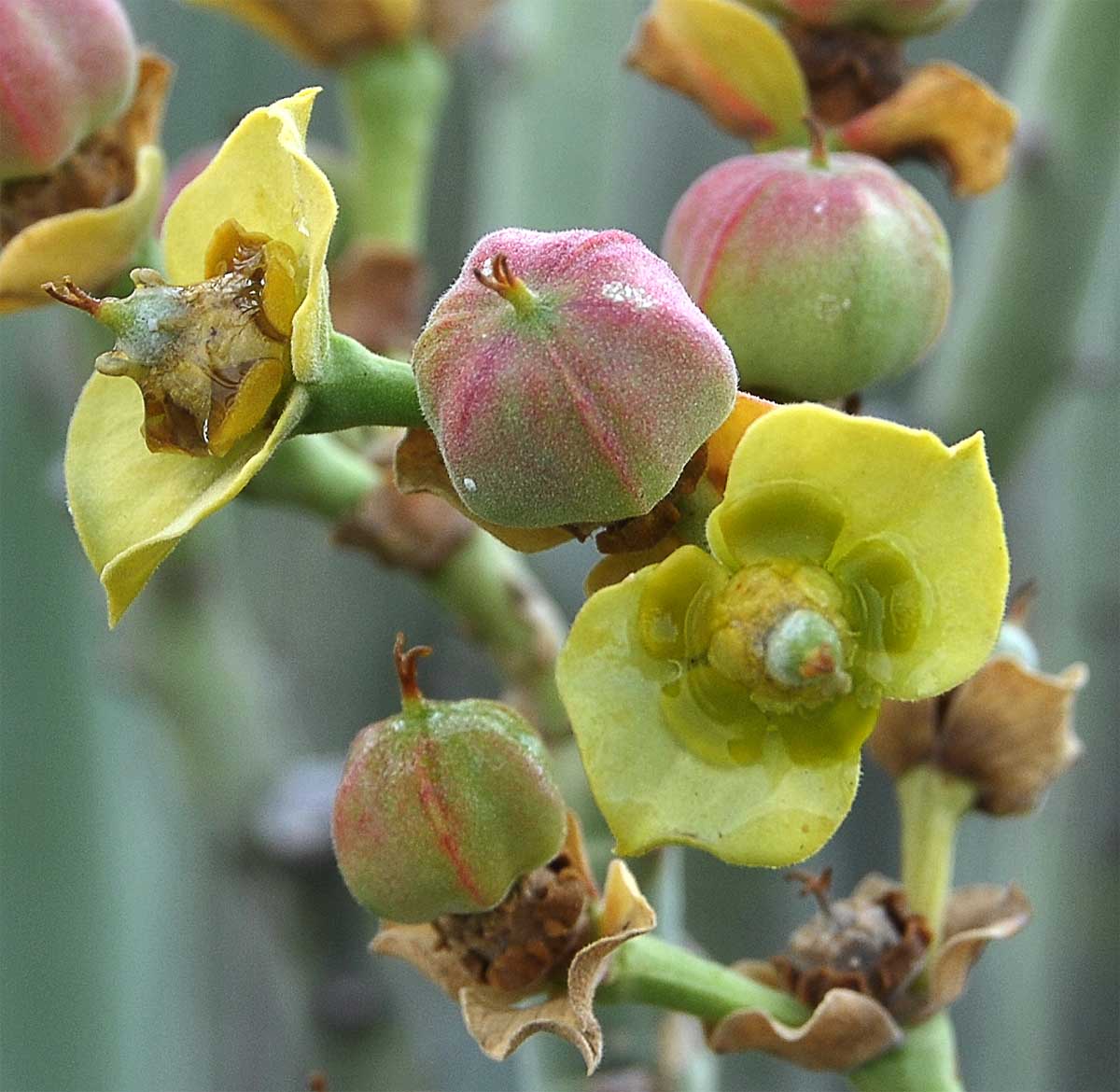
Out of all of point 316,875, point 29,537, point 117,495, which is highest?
point 117,495

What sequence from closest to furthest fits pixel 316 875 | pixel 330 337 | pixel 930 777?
pixel 330 337 → pixel 930 777 → pixel 316 875

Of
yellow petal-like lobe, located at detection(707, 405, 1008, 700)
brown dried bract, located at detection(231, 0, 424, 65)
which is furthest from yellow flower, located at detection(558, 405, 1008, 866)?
brown dried bract, located at detection(231, 0, 424, 65)

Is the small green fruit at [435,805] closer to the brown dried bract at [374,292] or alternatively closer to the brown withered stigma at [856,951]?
the brown withered stigma at [856,951]

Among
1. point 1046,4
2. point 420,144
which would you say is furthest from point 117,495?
point 1046,4

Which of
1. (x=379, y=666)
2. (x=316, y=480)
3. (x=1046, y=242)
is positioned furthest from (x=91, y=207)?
(x=379, y=666)

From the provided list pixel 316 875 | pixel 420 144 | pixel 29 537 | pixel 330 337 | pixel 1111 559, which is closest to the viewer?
pixel 330 337

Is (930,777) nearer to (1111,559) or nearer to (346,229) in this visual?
(346,229)

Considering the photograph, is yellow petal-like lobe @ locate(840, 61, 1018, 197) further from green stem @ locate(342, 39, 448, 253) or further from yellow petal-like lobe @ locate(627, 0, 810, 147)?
green stem @ locate(342, 39, 448, 253)
